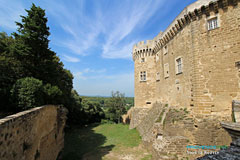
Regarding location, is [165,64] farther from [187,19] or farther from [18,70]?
[18,70]

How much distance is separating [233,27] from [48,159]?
14735 millimetres

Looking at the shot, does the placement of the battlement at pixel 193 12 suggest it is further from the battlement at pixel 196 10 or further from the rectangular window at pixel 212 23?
the rectangular window at pixel 212 23

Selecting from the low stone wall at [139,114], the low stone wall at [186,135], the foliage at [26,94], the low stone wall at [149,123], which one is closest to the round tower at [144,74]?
the low stone wall at [139,114]

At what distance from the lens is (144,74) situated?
17.3 m

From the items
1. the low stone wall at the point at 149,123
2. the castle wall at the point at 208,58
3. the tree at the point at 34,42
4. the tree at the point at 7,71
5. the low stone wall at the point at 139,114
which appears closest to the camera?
the castle wall at the point at 208,58

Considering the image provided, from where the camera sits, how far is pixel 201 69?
8594 millimetres

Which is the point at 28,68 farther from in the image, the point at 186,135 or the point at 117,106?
the point at 117,106

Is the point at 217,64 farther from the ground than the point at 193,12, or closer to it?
closer to it

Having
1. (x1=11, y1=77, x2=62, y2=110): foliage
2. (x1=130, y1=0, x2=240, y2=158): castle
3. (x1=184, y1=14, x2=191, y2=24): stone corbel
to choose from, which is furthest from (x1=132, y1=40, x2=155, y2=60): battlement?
(x1=11, y1=77, x2=62, y2=110): foliage

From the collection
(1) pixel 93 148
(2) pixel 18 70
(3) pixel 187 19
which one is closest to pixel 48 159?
(1) pixel 93 148

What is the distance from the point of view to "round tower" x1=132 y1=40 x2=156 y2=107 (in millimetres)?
16672

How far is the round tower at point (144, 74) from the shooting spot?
16.7 meters

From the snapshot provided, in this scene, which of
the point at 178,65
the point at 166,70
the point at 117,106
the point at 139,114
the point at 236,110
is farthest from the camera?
the point at 117,106

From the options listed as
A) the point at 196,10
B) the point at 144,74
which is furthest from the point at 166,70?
the point at 196,10
